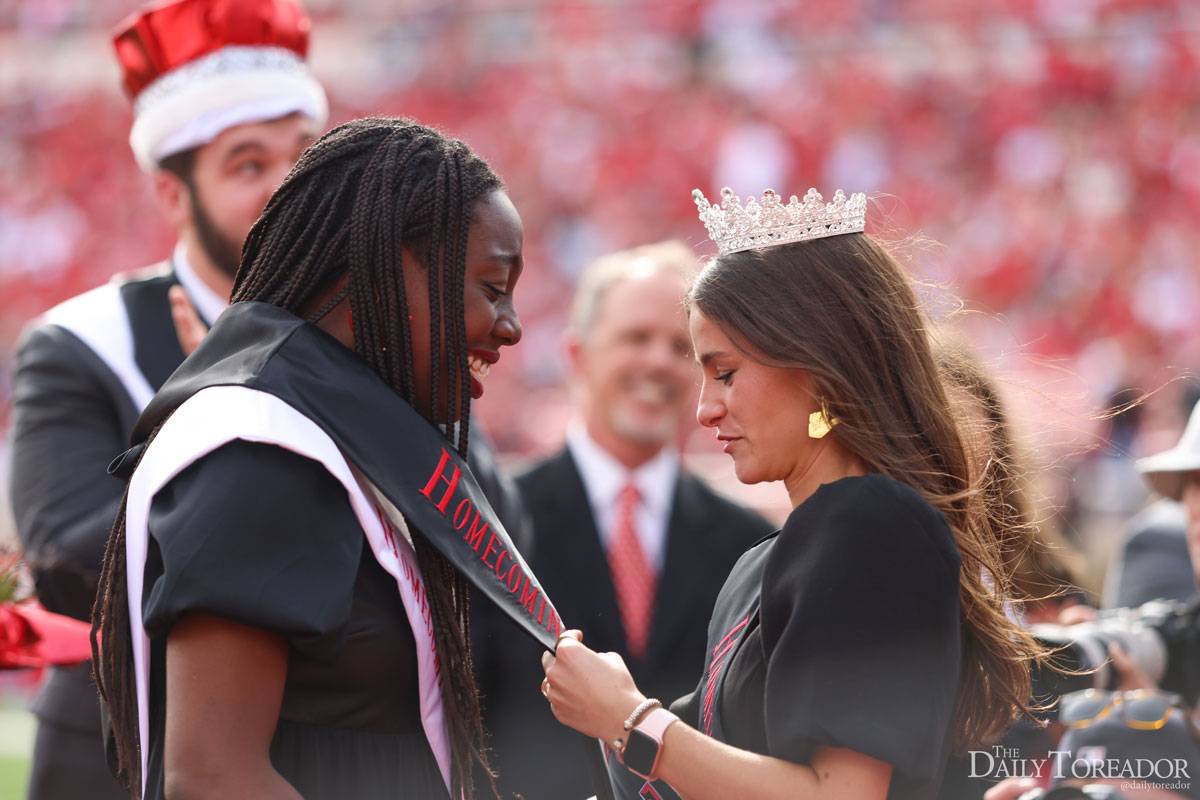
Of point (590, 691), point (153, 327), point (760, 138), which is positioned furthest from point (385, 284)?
point (760, 138)

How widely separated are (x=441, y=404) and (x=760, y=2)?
15.7 m

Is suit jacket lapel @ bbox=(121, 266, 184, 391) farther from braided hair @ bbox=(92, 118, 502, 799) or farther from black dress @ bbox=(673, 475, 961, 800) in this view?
black dress @ bbox=(673, 475, 961, 800)

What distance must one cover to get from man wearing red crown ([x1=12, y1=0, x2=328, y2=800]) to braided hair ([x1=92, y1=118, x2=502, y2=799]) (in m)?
0.86

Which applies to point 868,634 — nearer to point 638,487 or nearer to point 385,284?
point 385,284

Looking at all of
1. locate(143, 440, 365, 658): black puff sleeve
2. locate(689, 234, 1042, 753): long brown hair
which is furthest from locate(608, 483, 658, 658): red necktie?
locate(143, 440, 365, 658): black puff sleeve

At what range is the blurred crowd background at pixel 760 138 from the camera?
12.4 meters

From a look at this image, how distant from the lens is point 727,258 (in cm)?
221

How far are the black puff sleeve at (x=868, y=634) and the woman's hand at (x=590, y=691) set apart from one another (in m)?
0.19

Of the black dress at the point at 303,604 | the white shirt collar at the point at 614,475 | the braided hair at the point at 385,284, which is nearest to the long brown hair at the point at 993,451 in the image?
the braided hair at the point at 385,284

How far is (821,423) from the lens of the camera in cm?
213

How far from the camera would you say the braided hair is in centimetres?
197

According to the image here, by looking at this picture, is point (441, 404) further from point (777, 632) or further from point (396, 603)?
point (777, 632)

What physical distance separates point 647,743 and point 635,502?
2428mm

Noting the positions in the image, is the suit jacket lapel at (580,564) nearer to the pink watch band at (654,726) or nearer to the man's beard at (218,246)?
the man's beard at (218,246)
